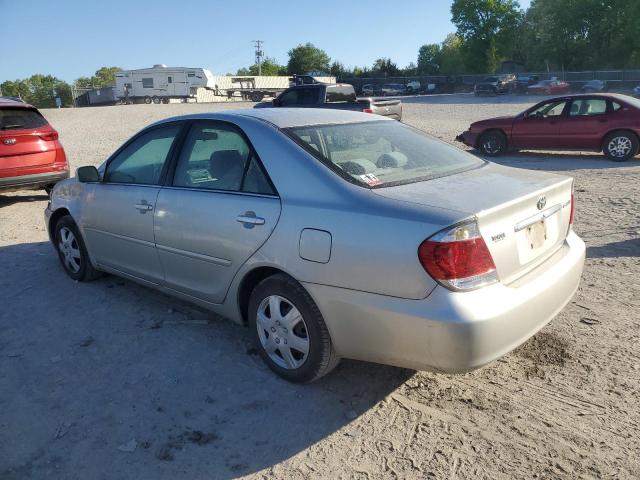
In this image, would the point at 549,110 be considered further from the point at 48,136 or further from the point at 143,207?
the point at 143,207

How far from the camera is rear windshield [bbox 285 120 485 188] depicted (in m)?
3.18

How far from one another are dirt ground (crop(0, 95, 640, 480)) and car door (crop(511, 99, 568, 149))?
334 inches

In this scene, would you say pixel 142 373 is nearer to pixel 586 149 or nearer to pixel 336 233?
pixel 336 233

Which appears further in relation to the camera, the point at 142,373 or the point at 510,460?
the point at 142,373

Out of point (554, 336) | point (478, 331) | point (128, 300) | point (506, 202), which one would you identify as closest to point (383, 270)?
point (478, 331)

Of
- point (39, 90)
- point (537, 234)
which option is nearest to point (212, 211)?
point (537, 234)

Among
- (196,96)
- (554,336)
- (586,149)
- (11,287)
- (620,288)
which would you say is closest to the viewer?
(554,336)

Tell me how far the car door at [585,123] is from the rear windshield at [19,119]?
1055 cm

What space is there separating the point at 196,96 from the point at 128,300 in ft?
167

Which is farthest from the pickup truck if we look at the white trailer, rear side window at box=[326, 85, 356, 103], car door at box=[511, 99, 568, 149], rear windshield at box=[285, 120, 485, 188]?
the white trailer

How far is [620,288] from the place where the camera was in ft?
14.7

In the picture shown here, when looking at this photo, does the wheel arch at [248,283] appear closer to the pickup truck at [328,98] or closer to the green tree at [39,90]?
the pickup truck at [328,98]

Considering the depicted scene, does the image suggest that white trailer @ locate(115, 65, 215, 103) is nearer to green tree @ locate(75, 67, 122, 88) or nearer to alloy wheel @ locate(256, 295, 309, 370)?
alloy wheel @ locate(256, 295, 309, 370)

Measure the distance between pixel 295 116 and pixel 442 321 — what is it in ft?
6.20
